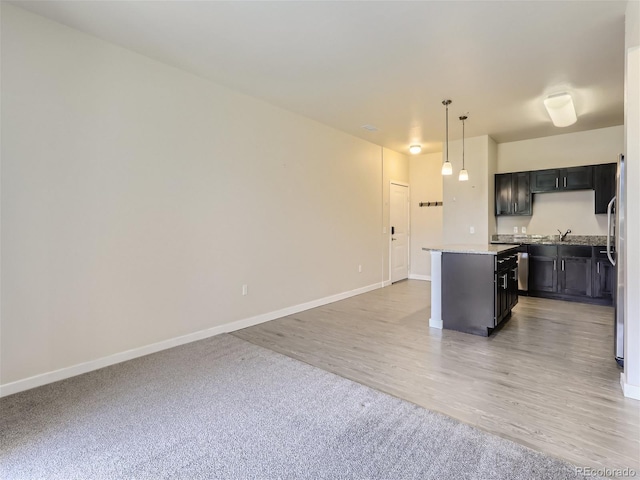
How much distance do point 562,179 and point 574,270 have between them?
1.49m

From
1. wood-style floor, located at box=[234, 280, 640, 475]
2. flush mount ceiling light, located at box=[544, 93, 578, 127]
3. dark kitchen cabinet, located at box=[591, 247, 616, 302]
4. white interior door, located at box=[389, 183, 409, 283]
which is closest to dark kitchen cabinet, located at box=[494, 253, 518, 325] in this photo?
wood-style floor, located at box=[234, 280, 640, 475]

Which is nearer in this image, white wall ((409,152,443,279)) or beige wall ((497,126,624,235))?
beige wall ((497,126,624,235))

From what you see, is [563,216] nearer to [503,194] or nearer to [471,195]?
[503,194]

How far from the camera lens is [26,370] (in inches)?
102

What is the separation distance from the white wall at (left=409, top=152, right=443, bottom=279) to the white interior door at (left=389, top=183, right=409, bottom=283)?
17cm

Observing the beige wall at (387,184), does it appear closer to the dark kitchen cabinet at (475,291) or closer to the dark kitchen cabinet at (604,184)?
the dark kitchen cabinet at (475,291)

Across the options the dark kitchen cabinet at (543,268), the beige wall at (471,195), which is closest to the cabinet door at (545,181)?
the beige wall at (471,195)

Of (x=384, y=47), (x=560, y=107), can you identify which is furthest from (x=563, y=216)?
(x=384, y=47)

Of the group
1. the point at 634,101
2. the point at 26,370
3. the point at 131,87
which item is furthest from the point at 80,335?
the point at 634,101

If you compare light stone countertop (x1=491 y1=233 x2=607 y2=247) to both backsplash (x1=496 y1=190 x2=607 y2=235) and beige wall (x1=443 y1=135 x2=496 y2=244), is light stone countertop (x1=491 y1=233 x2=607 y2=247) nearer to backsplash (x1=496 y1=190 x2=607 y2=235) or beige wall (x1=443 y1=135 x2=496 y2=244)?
backsplash (x1=496 y1=190 x2=607 y2=235)

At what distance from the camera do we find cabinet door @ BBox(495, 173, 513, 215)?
6023 millimetres

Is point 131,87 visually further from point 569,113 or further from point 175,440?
point 569,113

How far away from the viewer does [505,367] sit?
2.91 m

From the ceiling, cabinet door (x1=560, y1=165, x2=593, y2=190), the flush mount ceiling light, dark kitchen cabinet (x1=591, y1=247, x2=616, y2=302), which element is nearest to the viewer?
the ceiling
